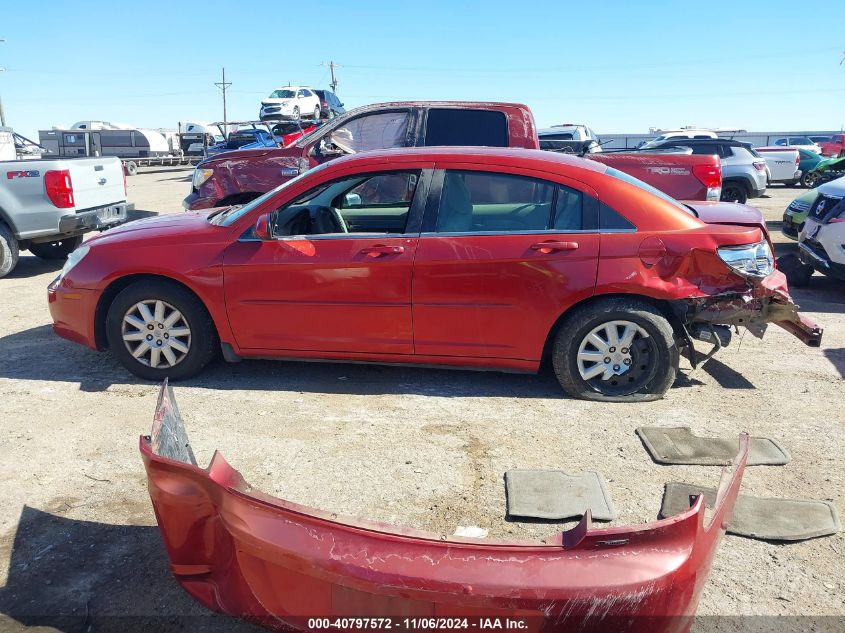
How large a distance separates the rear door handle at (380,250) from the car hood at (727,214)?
2084 mm

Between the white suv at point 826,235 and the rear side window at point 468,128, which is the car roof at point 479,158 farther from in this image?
the white suv at point 826,235

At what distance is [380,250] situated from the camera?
454 cm

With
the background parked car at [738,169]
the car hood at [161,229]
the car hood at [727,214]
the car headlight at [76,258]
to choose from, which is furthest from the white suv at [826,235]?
the background parked car at [738,169]

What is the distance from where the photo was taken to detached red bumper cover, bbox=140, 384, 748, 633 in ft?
6.66

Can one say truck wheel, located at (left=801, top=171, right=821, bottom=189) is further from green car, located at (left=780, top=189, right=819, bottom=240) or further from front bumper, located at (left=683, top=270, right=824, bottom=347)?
front bumper, located at (left=683, top=270, right=824, bottom=347)

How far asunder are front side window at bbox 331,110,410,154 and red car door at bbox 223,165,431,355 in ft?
11.0

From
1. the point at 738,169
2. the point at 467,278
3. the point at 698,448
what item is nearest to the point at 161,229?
the point at 467,278

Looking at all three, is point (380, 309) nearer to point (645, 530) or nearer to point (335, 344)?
point (335, 344)

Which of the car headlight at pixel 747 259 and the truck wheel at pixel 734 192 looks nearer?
the car headlight at pixel 747 259

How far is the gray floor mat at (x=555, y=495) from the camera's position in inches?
129

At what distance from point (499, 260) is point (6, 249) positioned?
22.8ft

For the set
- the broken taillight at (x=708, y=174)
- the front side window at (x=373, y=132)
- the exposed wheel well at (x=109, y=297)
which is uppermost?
the front side window at (x=373, y=132)

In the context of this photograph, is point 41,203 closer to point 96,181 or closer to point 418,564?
point 96,181

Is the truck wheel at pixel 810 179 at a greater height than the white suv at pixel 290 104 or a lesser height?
lesser
